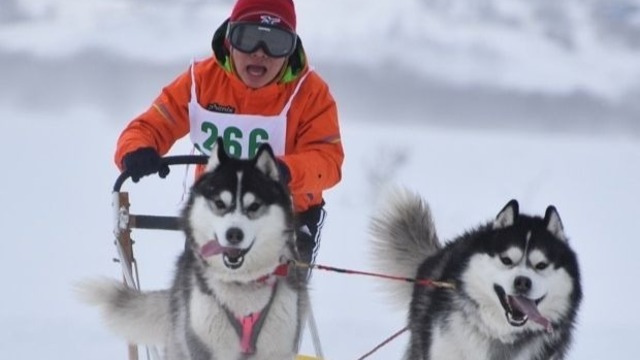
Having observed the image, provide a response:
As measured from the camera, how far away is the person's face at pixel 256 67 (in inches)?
103

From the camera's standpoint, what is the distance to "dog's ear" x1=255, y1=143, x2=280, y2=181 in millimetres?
2240

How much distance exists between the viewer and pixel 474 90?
28.9ft

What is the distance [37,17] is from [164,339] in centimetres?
723

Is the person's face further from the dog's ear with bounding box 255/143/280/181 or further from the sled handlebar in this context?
the dog's ear with bounding box 255/143/280/181

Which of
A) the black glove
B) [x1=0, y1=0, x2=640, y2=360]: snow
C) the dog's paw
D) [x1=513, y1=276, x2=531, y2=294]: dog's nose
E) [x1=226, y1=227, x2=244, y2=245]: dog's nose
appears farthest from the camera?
[x1=0, y1=0, x2=640, y2=360]: snow

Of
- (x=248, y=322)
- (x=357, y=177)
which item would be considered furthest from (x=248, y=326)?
(x=357, y=177)

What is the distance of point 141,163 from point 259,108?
0.45 metres

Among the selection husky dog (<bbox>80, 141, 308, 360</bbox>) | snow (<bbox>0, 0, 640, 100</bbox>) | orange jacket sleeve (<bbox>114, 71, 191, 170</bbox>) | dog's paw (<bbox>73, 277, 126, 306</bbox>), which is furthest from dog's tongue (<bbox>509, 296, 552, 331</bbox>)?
snow (<bbox>0, 0, 640, 100</bbox>)

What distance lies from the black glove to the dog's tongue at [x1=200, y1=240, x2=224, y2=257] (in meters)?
0.27

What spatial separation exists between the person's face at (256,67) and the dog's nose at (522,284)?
2.89 ft

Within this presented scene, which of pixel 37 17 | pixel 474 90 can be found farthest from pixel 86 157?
pixel 474 90

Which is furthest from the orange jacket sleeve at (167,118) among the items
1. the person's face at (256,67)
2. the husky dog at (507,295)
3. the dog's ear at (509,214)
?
the dog's ear at (509,214)

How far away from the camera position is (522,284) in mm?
2250

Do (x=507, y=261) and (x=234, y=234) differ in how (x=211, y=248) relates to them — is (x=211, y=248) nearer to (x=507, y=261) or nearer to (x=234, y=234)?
(x=234, y=234)
